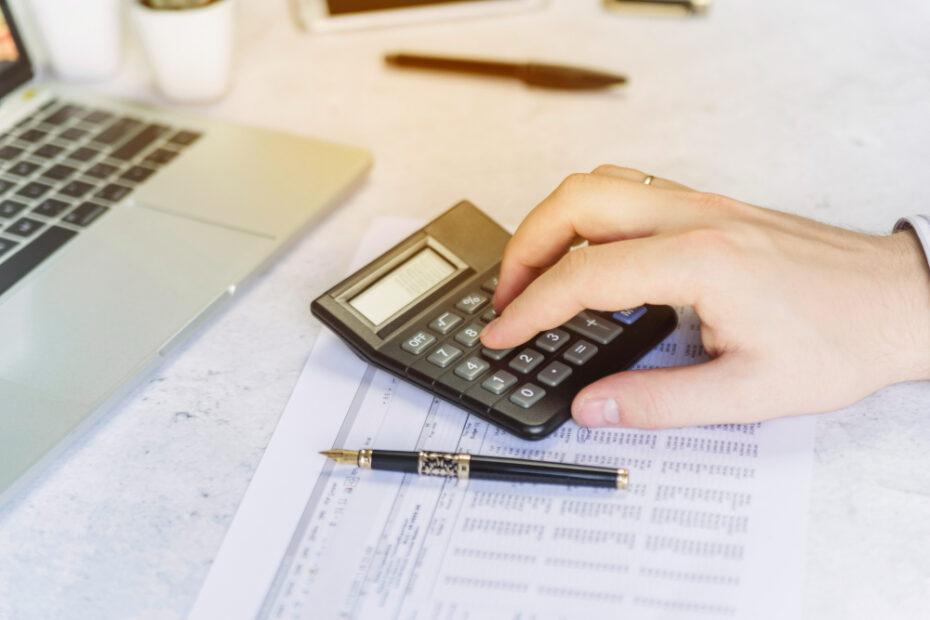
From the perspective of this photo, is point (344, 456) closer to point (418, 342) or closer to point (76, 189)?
point (418, 342)

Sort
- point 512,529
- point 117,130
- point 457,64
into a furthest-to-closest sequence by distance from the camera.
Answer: point 457,64
point 117,130
point 512,529

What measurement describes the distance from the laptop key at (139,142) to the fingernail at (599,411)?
0.48 metres

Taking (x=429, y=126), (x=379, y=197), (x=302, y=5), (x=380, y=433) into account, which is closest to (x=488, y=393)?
(x=380, y=433)

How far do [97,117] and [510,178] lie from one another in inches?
15.3

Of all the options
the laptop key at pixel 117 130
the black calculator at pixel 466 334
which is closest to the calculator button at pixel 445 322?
the black calculator at pixel 466 334

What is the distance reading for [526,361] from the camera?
22.0 inches

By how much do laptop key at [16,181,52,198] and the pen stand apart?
1.24ft

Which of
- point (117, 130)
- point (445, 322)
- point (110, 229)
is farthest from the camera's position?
point (117, 130)

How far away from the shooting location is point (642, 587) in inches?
18.2

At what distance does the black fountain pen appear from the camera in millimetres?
507

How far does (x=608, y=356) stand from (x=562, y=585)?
0.16m

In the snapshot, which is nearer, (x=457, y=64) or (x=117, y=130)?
(x=117, y=130)

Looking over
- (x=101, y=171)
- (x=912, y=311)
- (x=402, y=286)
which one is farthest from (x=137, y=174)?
(x=912, y=311)

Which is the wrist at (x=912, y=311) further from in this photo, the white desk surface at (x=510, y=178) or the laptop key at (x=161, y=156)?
the laptop key at (x=161, y=156)
